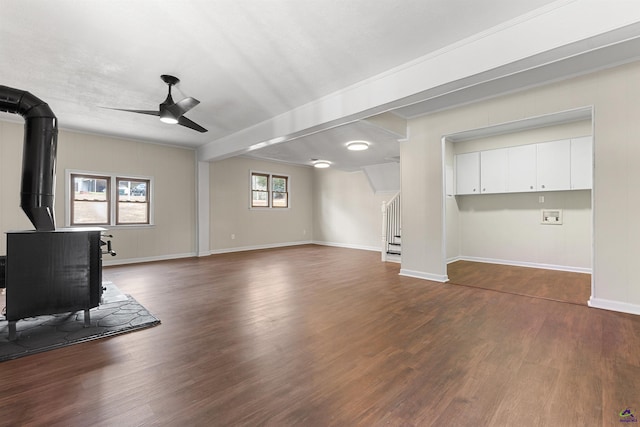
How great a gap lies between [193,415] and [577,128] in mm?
6790

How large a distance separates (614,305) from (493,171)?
333 cm

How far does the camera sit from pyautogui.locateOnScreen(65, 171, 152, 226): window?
6047mm

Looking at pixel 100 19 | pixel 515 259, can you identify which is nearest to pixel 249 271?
pixel 100 19

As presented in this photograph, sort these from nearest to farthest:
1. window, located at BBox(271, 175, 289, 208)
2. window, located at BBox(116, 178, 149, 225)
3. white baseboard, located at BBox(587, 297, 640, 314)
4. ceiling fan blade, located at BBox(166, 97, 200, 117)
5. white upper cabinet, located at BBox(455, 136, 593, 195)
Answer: white baseboard, located at BBox(587, 297, 640, 314) < ceiling fan blade, located at BBox(166, 97, 200, 117) < white upper cabinet, located at BBox(455, 136, 593, 195) < window, located at BBox(116, 178, 149, 225) < window, located at BBox(271, 175, 289, 208)

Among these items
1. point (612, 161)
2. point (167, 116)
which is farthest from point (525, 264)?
point (167, 116)

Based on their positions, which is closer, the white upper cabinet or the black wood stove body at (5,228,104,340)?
the black wood stove body at (5,228,104,340)

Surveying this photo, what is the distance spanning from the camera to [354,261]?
22.6 feet

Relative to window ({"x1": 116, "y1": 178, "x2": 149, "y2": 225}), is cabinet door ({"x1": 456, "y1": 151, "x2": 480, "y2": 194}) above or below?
above

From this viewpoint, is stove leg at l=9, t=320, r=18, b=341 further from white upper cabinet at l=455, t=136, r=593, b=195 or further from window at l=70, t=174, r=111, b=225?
white upper cabinet at l=455, t=136, r=593, b=195

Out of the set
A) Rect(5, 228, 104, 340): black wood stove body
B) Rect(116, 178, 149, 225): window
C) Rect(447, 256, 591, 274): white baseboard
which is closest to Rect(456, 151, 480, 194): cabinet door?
Rect(447, 256, 591, 274): white baseboard

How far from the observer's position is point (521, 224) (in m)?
5.99

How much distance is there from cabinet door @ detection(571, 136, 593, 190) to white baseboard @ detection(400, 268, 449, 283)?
9.34 feet

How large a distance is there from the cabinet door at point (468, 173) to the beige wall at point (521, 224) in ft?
0.62

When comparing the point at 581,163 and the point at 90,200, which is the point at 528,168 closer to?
→ the point at 581,163
